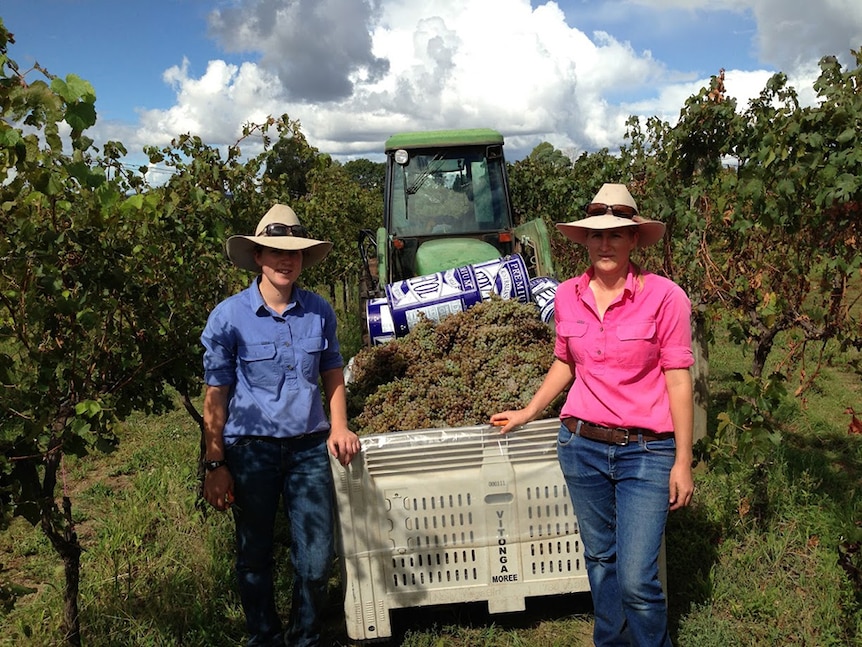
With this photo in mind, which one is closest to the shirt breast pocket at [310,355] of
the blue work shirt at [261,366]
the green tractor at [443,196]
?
the blue work shirt at [261,366]

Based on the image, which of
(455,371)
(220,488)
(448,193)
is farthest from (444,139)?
(220,488)

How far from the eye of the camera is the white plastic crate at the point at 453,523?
8.92ft

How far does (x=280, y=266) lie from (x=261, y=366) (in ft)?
1.26

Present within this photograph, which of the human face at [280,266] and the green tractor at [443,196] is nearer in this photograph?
the human face at [280,266]

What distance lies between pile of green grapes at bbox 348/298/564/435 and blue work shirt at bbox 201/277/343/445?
0.68m

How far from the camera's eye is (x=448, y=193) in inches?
236

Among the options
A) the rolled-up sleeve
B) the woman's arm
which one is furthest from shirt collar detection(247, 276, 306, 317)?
the woman's arm

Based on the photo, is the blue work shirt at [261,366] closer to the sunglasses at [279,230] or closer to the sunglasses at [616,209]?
the sunglasses at [279,230]

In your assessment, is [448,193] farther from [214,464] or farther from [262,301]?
[214,464]

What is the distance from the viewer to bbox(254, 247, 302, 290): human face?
2.61m

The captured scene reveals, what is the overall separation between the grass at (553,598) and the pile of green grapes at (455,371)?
924 millimetres

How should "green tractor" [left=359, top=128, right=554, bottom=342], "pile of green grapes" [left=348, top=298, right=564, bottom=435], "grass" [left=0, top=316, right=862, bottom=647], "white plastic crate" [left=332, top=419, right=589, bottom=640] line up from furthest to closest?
"green tractor" [left=359, top=128, right=554, bottom=342] → "pile of green grapes" [left=348, top=298, right=564, bottom=435] → "grass" [left=0, top=316, right=862, bottom=647] → "white plastic crate" [left=332, top=419, right=589, bottom=640]

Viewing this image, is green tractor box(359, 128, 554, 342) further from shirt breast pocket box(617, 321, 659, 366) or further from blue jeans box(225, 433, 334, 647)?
shirt breast pocket box(617, 321, 659, 366)

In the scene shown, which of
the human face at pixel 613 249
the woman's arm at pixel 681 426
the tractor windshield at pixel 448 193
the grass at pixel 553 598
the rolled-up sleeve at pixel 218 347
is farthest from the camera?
the tractor windshield at pixel 448 193
